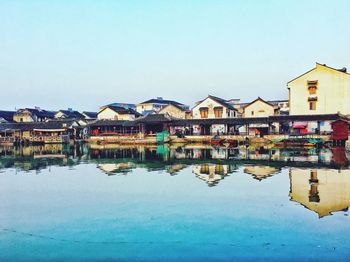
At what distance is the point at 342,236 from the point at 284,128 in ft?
148

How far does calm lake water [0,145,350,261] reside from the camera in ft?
24.2

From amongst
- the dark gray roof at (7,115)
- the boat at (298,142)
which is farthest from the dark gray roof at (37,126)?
the boat at (298,142)

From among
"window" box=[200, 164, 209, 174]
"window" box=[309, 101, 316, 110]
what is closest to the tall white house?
"window" box=[309, 101, 316, 110]

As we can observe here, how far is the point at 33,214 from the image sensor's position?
34.9 feet

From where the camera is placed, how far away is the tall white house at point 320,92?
4219cm

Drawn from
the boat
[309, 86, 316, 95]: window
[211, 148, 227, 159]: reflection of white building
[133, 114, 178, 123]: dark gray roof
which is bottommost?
[211, 148, 227, 159]: reflection of white building

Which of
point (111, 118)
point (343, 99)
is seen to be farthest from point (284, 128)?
point (111, 118)

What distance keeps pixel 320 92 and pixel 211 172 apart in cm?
3053

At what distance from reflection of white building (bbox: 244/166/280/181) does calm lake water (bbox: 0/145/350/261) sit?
0.26 m

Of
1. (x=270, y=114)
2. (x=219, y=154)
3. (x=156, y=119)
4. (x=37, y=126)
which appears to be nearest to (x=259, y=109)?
(x=270, y=114)

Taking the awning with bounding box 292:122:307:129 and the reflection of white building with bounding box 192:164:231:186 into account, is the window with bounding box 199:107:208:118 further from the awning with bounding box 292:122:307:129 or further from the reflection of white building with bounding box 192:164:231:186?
the reflection of white building with bounding box 192:164:231:186

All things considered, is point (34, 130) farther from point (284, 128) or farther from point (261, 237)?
→ point (261, 237)

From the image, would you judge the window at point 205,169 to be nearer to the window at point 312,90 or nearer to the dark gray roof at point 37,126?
the window at point 312,90

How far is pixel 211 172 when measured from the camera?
748 inches
